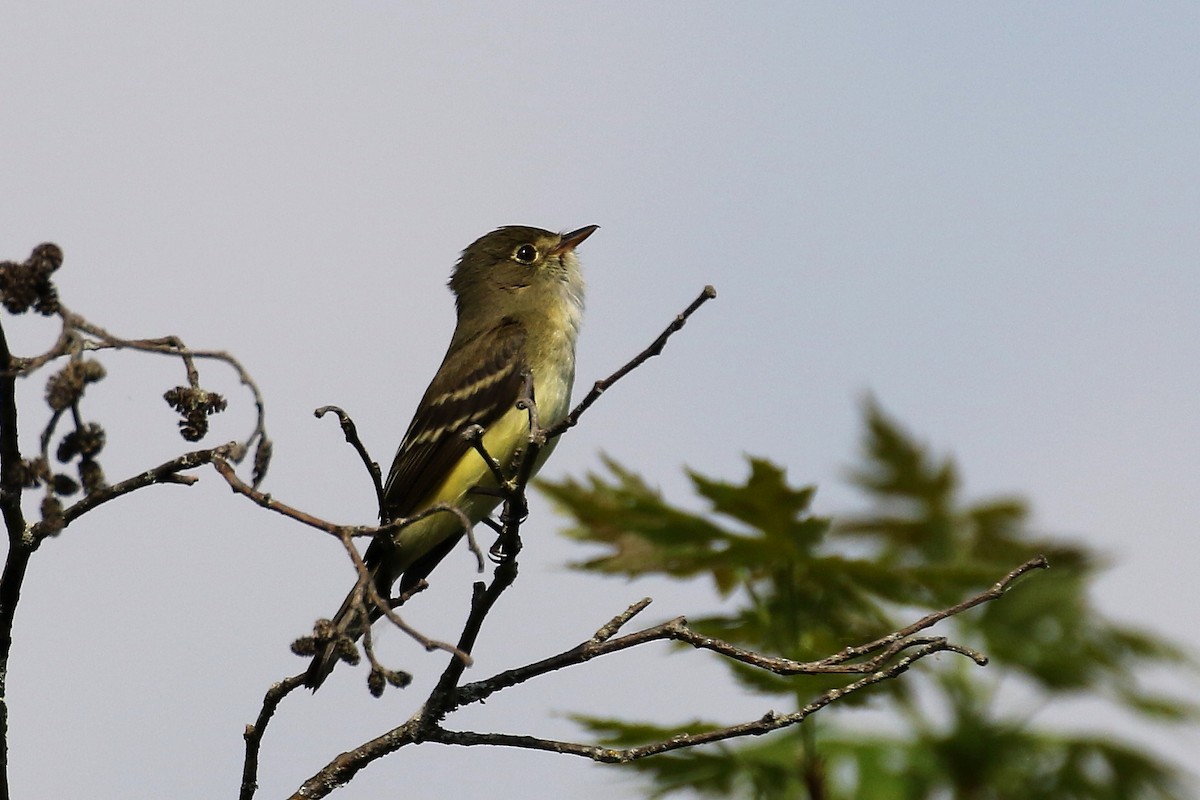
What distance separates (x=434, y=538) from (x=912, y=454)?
8.38ft

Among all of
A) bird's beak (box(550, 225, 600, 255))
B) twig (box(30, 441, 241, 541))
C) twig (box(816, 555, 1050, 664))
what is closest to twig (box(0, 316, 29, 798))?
twig (box(30, 441, 241, 541))

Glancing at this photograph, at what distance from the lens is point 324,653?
4.00m

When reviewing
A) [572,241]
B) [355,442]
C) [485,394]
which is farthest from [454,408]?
[355,442]

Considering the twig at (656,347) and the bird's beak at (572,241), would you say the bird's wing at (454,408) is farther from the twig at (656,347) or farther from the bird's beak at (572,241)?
the twig at (656,347)

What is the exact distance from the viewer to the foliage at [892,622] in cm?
600

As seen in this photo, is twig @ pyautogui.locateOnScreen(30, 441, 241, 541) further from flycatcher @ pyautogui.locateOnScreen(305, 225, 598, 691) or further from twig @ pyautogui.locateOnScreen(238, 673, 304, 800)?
flycatcher @ pyautogui.locateOnScreen(305, 225, 598, 691)

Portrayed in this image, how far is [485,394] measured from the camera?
318 inches

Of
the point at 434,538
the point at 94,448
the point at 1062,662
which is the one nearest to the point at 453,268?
the point at 434,538

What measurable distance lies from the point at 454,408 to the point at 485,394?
200 mm

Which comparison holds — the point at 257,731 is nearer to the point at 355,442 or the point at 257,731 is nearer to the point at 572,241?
the point at 355,442

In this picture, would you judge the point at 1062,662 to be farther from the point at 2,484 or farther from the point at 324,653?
the point at 2,484

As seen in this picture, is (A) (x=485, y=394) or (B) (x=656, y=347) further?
(A) (x=485, y=394)

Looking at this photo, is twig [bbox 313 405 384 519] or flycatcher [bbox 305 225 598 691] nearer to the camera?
twig [bbox 313 405 384 519]

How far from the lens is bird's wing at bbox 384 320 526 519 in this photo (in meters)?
7.81
